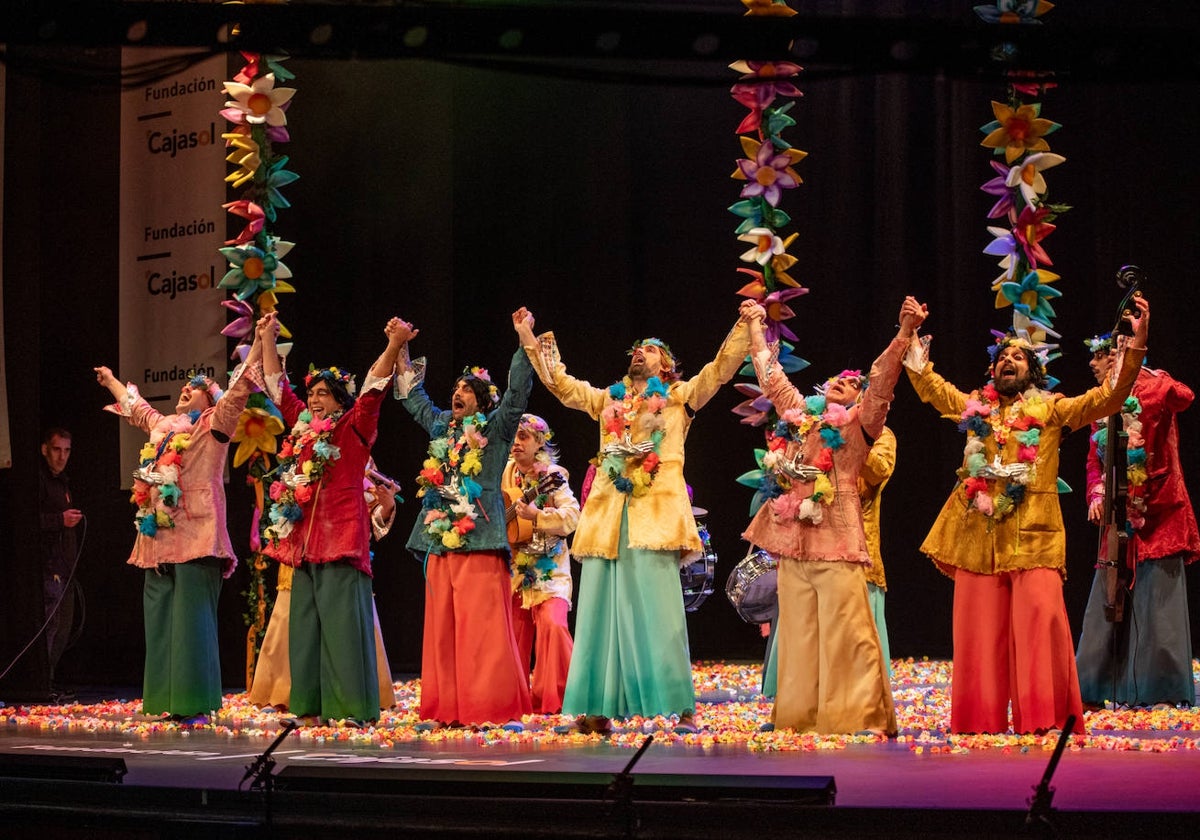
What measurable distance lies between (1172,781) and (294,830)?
3.00 metres

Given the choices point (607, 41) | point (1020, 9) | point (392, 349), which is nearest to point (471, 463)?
point (392, 349)

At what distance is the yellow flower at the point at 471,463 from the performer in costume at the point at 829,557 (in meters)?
1.40

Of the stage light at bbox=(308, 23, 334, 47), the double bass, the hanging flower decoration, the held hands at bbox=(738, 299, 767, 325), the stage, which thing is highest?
the hanging flower decoration

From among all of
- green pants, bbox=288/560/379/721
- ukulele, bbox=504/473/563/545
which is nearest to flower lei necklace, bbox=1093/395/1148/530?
ukulele, bbox=504/473/563/545

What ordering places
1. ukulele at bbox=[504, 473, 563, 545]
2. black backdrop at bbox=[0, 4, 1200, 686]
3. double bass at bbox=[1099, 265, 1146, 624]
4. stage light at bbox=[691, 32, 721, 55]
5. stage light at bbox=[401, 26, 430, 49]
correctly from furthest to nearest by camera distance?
1. black backdrop at bbox=[0, 4, 1200, 686]
2. ukulele at bbox=[504, 473, 563, 545]
3. double bass at bbox=[1099, 265, 1146, 624]
4. stage light at bbox=[401, 26, 430, 49]
5. stage light at bbox=[691, 32, 721, 55]

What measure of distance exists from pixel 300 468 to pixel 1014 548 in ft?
11.0

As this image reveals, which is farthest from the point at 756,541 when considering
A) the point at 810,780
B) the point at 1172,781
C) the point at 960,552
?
the point at 810,780

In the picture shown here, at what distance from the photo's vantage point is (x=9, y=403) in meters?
9.16

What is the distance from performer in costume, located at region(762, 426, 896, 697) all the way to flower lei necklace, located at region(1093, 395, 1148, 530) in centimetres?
121

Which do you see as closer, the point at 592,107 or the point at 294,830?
the point at 294,830

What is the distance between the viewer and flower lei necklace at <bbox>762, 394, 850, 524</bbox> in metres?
7.14

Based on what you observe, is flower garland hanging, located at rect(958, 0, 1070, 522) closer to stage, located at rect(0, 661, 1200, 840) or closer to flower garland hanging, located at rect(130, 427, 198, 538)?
stage, located at rect(0, 661, 1200, 840)

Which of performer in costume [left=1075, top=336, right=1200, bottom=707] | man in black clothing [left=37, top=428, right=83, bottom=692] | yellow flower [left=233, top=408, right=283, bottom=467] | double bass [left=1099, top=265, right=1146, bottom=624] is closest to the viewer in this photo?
double bass [left=1099, top=265, right=1146, bottom=624]

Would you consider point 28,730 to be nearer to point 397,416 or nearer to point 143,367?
point 143,367
